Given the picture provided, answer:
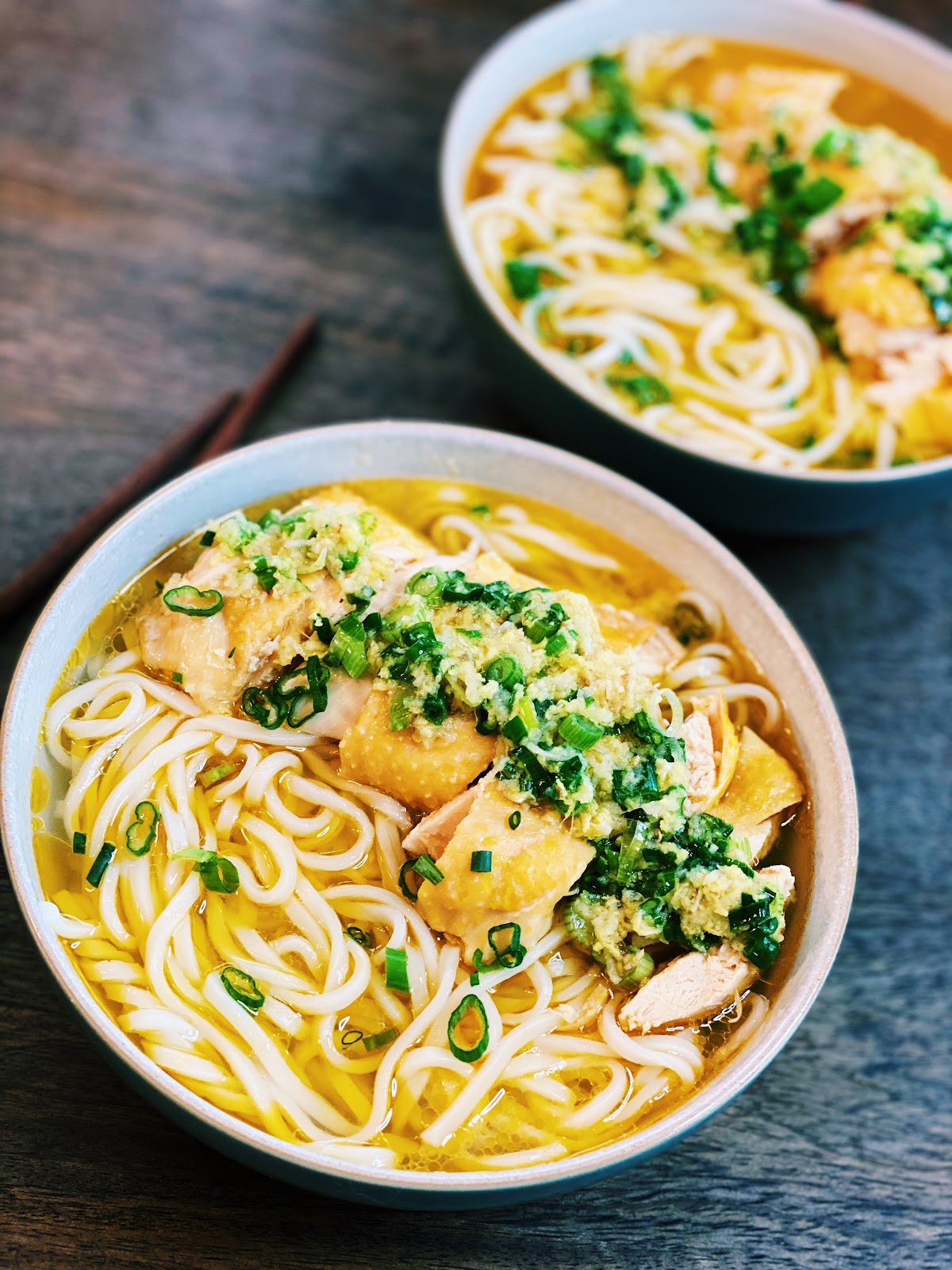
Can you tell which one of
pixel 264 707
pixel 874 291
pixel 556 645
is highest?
pixel 874 291

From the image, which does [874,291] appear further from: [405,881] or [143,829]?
[143,829]

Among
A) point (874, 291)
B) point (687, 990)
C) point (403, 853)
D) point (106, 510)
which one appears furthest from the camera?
point (874, 291)

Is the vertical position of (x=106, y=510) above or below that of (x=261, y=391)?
below

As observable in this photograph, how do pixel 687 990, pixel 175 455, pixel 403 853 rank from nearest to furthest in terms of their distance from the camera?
pixel 687 990 → pixel 403 853 → pixel 175 455

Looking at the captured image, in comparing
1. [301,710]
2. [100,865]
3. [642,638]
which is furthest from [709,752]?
[100,865]

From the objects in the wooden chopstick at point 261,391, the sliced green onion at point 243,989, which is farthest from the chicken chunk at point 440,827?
the wooden chopstick at point 261,391

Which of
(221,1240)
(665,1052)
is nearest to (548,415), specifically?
(665,1052)

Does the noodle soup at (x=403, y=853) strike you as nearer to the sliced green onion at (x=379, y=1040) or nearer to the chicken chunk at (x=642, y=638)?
the sliced green onion at (x=379, y=1040)
